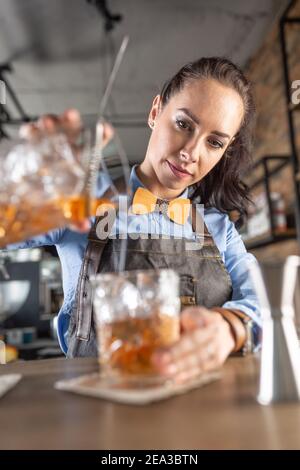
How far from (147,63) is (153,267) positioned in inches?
97.0

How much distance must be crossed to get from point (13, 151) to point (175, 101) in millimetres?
786

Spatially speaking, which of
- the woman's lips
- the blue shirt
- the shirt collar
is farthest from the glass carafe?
the shirt collar

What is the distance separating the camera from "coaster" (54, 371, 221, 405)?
0.53m

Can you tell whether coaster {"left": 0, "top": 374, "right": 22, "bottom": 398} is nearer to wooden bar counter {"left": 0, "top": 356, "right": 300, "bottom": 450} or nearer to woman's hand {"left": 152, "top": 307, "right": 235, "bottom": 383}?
wooden bar counter {"left": 0, "top": 356, "right": 300, "bottom": 450}

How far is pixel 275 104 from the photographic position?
3.16 metres

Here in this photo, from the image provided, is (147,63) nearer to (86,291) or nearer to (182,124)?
(182,124)

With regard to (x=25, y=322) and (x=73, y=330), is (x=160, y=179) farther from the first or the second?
(x=25, y=322)

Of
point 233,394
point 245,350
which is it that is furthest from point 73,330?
point 233,394

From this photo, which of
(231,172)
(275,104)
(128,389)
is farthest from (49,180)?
(275,104)

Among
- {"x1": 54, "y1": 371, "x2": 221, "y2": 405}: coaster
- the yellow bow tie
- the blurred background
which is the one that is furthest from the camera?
the blurred background

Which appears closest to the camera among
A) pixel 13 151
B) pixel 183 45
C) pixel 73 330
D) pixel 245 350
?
pixel 13 151

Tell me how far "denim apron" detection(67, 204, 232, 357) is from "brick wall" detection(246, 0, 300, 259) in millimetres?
1637

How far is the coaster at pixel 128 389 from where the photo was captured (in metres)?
0.53
